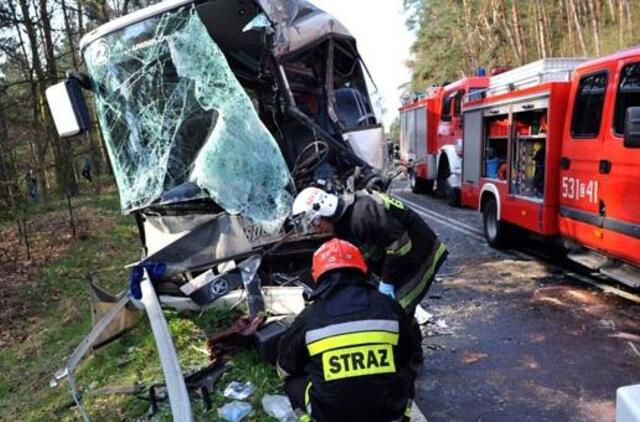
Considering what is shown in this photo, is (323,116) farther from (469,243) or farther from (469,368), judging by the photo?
(469,243)

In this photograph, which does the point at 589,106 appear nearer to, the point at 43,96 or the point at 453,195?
the point at 453,195

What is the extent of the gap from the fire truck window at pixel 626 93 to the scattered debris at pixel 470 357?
2535 millimetres

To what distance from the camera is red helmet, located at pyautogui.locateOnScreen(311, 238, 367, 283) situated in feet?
8.12

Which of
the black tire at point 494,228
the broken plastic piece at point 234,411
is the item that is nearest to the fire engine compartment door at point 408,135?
the black tire at point 494,228

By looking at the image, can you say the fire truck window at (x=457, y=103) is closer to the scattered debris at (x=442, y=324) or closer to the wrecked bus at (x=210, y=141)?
the wrecked bus at (x=210, y=141)

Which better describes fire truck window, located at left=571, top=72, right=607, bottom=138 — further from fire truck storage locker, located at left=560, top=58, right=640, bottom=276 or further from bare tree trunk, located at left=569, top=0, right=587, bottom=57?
bare tree trunk, located at left=569, top=0, right=587, bottom=57

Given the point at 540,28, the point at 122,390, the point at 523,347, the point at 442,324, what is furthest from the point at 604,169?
the point at 540,28

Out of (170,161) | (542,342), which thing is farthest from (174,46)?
(542,342)

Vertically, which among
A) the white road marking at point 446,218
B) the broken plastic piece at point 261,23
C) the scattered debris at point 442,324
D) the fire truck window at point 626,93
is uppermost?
the broken plastic piece at point 261,23

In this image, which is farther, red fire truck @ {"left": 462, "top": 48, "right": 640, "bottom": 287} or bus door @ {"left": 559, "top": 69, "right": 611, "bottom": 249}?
bus door @ {"left": 559, "top": 69, "right": 611, "bottom": 249}

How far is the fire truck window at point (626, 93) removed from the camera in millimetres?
5172

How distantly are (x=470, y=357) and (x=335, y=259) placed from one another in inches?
101

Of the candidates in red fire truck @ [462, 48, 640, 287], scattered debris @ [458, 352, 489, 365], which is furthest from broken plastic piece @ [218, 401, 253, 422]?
red fire truck @ [462, 48, 640, 287]

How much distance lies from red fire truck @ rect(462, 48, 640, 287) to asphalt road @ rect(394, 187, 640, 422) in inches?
19.9
